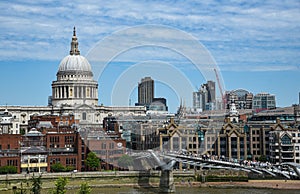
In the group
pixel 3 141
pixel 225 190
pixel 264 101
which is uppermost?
pixel 264 101

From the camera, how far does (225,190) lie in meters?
30.4

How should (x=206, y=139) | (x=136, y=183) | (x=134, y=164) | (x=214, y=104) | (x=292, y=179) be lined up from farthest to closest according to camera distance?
(x=214, y=104) < (x=206, y=139) < (x=134, y=164) < (x=136, y=183) < (x=292, y=179)

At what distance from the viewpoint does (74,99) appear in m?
65.3

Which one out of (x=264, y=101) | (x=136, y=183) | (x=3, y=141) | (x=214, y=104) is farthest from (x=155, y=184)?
(x=264, y=101)

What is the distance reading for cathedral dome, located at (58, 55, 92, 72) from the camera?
67.7 meters

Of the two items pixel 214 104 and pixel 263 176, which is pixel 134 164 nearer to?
pixel 263 176

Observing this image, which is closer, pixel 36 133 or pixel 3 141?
pixel 3 141

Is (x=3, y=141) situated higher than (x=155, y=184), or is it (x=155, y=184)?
(x=3, y=141)

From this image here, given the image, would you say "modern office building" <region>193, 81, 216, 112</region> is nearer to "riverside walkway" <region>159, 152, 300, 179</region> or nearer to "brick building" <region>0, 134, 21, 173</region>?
"riverside walkway" <region>159, 152, 300, 179</region>

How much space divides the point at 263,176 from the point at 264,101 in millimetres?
63172

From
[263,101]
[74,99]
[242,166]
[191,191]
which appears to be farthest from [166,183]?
[263,101]

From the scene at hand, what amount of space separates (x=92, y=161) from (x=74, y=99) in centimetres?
3105

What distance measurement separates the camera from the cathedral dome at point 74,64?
222 ft

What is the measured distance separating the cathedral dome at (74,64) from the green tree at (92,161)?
1295 inches
